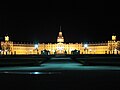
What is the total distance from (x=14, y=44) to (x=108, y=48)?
51536 mm

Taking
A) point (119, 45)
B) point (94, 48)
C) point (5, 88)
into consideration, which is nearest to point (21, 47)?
point (94, 48)

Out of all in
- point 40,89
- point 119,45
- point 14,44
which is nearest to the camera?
point 40,89

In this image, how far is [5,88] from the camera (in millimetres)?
11344

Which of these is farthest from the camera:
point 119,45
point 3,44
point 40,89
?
point 3,44

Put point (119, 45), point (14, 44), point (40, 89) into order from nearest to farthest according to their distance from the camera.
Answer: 1. point (40, 89)
2. point (119, 45)
3. point (14, 44)

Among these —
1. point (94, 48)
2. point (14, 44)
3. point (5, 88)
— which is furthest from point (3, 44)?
point (5, 88)

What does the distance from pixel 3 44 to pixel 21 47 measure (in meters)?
17.9

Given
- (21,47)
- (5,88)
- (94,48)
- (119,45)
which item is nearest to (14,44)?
(21,47)

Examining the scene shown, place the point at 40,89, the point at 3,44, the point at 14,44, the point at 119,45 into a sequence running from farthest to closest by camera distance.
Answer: the point at 14,44 < the point at 3,44 < the point at 119,45 < the point at 40,89

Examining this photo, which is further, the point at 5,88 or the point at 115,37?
the point at 115,37

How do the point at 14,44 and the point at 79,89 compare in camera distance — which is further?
the point at 14,44

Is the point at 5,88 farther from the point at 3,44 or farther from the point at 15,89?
the point at 3,44

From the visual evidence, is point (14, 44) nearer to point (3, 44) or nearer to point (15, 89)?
point (3, 44)

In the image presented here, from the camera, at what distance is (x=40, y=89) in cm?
1103
